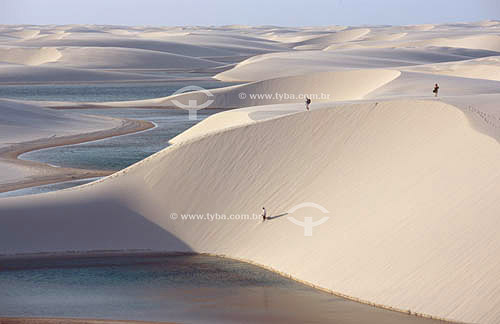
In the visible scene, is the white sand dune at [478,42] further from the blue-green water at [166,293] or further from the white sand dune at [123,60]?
the blue-green water at [166,293]

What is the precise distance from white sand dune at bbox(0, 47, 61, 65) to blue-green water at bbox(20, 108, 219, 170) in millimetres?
64324

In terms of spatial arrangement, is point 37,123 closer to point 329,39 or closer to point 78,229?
point 78,229

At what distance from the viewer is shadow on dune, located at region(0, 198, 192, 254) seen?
21234 millimetres

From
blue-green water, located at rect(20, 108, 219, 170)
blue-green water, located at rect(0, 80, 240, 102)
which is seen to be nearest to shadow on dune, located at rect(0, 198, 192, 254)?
blue-green water, located at rect(20, 108, 219, 170)

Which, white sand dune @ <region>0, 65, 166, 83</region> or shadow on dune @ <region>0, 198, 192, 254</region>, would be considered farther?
white sand dune @ <region>0, 65, 166, 83</region>

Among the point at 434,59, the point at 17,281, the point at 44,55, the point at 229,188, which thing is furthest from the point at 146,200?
the point at 44,55

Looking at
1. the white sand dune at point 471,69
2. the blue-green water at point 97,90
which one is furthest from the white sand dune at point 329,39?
the white sand dune at point 471,69

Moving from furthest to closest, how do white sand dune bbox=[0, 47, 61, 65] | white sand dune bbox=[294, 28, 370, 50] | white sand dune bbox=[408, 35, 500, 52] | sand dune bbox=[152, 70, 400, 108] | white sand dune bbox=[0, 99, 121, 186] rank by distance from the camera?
1. white sand dune bbox=[294, 28, 370, 50]
2. white sand dune bbox=[408, 35, 500, 52]
3. white sand dune bbox=[0, 47, 61, 65]
4. sand dune bbox=[152, 70, 400, 108]
5. white sand dune bbox=[0, 99, 121, 186]

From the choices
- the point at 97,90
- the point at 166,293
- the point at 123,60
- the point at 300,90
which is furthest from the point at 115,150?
the point at 123,60

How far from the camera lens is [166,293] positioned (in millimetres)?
17469

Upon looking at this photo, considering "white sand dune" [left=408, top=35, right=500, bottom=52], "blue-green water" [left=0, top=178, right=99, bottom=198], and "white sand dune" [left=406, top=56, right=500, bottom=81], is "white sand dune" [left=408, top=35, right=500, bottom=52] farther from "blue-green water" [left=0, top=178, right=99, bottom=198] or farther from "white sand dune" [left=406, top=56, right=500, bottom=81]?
"blue-green water" [left=0, top=178, right=99, bottom=198]

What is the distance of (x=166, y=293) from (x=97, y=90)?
60900mm

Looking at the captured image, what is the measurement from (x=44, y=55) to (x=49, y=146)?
77.2m

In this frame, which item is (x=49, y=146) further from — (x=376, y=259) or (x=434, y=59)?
(x=434, y=59)
